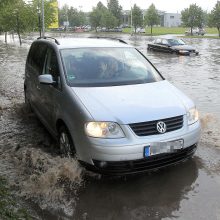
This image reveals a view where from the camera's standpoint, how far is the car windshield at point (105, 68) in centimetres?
562

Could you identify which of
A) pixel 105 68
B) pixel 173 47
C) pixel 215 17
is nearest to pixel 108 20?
pixel 215 17

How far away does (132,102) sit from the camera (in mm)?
4926

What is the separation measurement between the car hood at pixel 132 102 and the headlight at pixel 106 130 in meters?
0.06

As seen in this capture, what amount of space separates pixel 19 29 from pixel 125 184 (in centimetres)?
3769

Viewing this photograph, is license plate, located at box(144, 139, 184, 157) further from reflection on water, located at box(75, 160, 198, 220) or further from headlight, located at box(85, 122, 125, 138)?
reflection on water, located at box(75, 160, 198, 220)

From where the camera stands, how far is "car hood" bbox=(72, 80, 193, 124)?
4.62 m

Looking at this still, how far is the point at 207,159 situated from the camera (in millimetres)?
5961

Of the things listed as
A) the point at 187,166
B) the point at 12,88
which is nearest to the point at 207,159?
the point at 187,166

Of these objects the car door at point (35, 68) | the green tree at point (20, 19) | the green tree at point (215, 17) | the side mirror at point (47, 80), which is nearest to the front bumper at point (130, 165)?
the side mirror at point (47, 80)

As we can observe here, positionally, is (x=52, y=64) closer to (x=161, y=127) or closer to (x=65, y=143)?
(x=65, y=143)

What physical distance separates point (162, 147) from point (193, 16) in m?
69.0

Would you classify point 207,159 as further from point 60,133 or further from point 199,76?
point 199,76

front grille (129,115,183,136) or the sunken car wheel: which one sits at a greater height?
front grille (129,115,183,136)

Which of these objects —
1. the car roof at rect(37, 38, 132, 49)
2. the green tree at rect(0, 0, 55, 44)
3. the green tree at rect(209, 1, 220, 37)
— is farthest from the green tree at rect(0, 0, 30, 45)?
the car roof at rect(37, 38, 132, 49)
